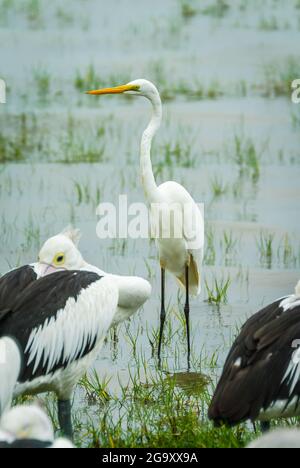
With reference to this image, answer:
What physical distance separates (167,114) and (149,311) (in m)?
6.86

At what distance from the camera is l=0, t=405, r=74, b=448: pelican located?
15.0 feet

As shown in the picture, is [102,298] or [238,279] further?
[238,279]

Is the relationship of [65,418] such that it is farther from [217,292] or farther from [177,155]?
[177,155]

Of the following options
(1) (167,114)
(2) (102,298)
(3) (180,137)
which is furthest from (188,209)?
(1) (167,114)

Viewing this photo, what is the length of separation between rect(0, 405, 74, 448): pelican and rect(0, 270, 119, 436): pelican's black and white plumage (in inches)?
42.3

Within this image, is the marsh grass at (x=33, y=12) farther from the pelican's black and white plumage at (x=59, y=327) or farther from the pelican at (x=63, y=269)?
the pelican's black and white plumage at (x=59, y=327)

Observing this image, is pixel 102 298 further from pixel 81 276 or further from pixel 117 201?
pixel 117 201

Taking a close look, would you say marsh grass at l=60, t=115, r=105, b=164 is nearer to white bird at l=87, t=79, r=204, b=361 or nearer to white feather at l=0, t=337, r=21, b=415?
white bird at l=87, t=79, r=204, b=361

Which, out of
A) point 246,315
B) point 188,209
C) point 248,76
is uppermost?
point 248,76

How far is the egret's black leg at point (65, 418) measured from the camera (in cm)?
625

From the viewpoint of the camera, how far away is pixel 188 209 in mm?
8570

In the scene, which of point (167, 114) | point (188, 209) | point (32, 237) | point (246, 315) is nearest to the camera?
point (188, 209)

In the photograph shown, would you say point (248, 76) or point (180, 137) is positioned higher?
point (248, 76)

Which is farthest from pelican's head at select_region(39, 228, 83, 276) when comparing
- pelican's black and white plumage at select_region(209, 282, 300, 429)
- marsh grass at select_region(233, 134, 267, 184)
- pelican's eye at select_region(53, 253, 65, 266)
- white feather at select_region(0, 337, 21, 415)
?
marsh grass at select_region(233, 134, 267, 184)
